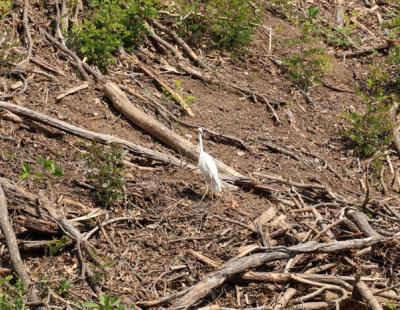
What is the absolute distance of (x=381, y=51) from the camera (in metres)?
10.4

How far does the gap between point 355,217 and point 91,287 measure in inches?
88.5

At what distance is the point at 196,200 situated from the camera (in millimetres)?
6434

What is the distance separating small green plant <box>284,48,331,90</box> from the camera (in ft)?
29.7

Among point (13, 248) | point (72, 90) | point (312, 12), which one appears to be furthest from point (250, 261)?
point (312, 12)

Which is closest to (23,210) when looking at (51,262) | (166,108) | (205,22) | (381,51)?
(51,262)

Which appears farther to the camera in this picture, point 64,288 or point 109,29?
point 109,29

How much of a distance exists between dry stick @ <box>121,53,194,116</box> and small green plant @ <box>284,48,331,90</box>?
173 centimetres

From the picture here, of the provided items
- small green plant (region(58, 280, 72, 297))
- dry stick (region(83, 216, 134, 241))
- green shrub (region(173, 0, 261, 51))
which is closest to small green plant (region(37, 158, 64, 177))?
dry stick (region(83, 216, 134, 241))

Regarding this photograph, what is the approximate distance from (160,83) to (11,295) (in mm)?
3548

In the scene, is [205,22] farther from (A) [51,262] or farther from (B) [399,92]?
(A) [51,262]

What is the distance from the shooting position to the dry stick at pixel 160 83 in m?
7.85

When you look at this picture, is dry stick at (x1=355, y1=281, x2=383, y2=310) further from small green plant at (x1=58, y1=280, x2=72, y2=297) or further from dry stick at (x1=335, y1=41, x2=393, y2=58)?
dry stick at (x1=335, y1=41, x2=393, y2=58)

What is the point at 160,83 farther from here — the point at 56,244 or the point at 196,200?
the point at 56,244

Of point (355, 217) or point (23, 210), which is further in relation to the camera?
point (355, 217)
